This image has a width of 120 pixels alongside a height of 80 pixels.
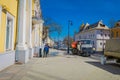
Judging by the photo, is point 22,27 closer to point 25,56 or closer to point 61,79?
point 25,56

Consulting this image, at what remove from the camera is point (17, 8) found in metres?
20.1

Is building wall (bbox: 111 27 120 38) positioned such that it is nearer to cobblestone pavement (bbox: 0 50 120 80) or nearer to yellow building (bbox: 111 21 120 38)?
yellow building (bbox: 111 21 120 38)

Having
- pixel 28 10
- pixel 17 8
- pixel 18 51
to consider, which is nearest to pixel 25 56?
pixel 18 51

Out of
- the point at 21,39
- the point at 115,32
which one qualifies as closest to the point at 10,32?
the point at 21,39

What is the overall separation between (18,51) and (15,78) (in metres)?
7.68

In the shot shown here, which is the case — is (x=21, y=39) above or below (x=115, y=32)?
below

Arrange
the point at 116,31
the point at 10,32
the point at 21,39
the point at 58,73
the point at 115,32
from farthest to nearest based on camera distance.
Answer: the point at 115,32 < the point at 116,31 < the point at 21,39 < the point at 10,32 < the point at 58,73

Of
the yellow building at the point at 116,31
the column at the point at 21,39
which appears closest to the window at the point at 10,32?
the column at the point at 21,39

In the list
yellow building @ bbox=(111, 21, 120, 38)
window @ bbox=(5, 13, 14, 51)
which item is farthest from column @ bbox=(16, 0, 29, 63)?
yellow building @ bbox=(111, 21, 120, 38)

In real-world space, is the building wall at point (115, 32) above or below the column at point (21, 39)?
above

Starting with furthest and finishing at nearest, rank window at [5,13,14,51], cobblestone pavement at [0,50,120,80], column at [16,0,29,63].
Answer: column at [16,0,29,63] → window at [5,13,14,51] → cobblestone pavement at [0,50,120,80]

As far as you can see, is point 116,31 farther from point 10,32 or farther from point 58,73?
point 58,73

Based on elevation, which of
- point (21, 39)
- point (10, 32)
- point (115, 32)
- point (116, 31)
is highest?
point (116, 31)

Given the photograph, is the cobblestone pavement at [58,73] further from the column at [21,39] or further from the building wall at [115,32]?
the building wall at [115,32]
